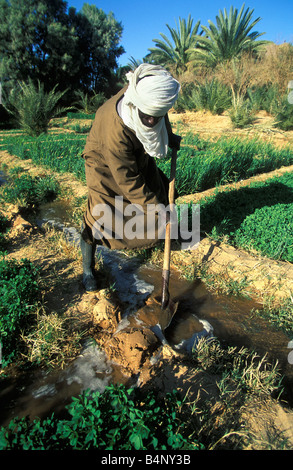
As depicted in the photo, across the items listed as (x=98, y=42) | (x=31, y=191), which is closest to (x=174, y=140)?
(x=31, y=191)

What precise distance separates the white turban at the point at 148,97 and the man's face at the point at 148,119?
0.08 feet

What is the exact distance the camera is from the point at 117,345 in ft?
6.63

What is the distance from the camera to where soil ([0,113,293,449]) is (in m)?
1.55

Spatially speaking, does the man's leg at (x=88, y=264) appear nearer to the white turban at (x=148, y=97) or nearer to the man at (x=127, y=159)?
the man at (x=127, y=159)

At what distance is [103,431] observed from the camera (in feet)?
3.78

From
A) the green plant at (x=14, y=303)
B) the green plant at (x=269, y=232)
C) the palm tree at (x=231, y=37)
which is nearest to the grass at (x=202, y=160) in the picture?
the green plant at (x=269, y=232)

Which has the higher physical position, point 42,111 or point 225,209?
point 42,111

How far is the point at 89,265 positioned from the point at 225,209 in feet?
7.30

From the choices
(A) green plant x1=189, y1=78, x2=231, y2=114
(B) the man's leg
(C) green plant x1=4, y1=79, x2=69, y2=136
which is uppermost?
(A) green plant x1=189, y1=78, x2=231, y2=114

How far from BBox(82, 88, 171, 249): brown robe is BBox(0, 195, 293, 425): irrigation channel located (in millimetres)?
644

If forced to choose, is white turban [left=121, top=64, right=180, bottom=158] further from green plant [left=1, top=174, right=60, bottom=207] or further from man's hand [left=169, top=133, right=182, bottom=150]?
green plant [left=1, top=174, right=60, bottom=207]

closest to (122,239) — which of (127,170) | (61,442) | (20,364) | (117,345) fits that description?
(127,170)

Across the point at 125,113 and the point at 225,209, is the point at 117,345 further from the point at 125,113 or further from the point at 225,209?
the point at 225,209

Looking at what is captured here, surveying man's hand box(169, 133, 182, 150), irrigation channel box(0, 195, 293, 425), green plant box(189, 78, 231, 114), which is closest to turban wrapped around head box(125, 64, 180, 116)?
man's hand box(169, 133, 182, 150)
